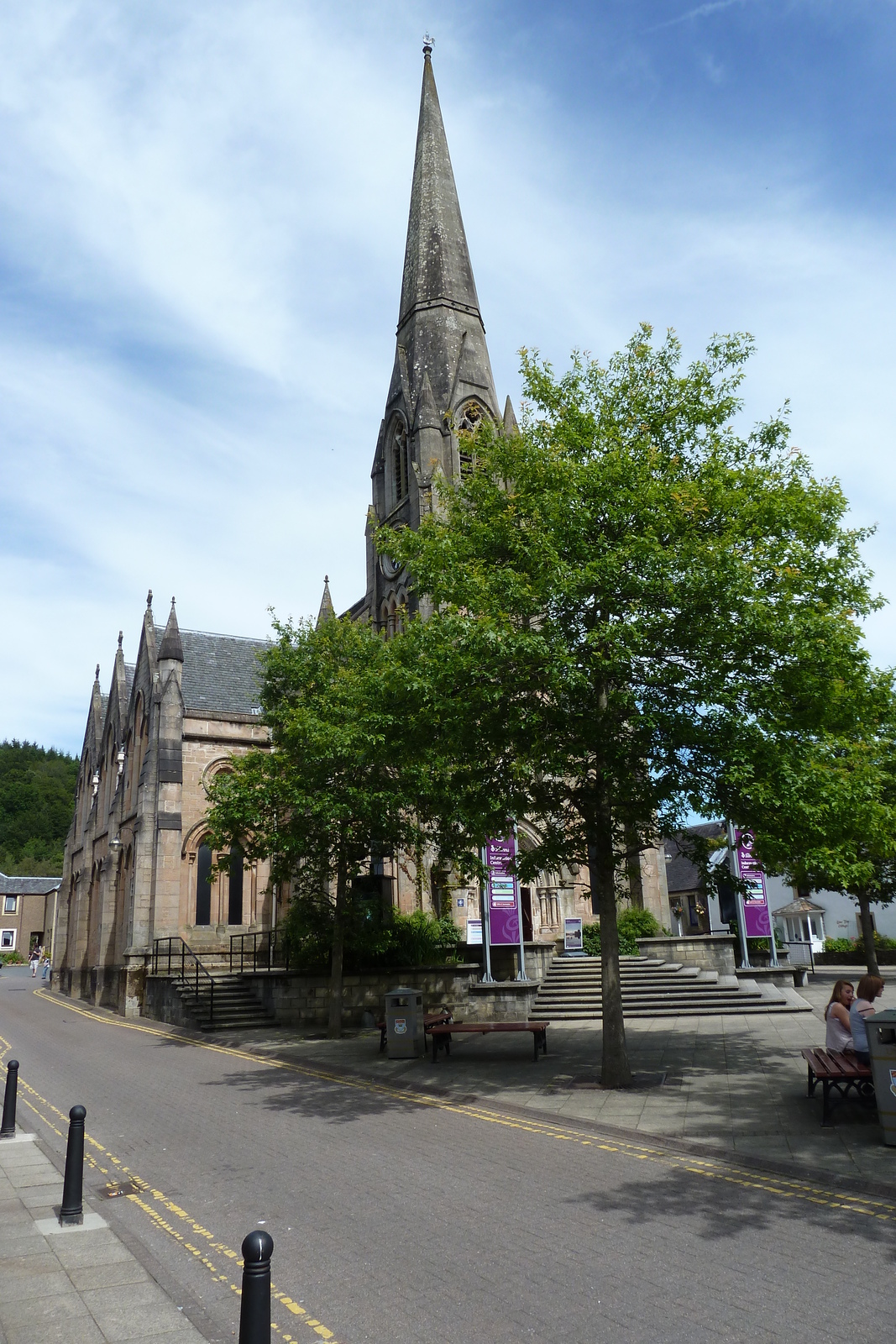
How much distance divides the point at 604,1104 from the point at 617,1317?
625 centimetres

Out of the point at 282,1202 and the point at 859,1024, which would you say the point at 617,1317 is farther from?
the point at 859,1024

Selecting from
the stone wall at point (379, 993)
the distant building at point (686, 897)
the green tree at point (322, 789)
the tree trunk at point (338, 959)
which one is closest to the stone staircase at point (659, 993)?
the stone wall at point (379, 993)

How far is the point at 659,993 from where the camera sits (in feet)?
69.8

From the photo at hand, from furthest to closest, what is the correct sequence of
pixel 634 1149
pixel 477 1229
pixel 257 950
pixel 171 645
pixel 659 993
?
pixel 171 645 → pixel 257 950 → pixel 659 993 → pixel 634 1149 → pixel 477 1229

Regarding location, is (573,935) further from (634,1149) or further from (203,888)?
(634,1149)

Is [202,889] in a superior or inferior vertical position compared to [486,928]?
superior

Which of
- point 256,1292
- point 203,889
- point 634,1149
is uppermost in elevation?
point 203,889

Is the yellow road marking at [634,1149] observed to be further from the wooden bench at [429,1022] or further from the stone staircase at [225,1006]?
the stone staircase at [225,1006]

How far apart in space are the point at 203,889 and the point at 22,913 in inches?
2683

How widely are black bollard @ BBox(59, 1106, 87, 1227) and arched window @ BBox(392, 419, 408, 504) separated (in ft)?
95.7

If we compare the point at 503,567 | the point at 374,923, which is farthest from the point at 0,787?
the point at 503,567

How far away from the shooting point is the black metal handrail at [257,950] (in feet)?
94.6

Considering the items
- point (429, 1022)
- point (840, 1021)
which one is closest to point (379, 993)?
point (429, 1022)

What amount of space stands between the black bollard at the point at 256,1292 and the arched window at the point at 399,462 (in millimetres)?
32041
